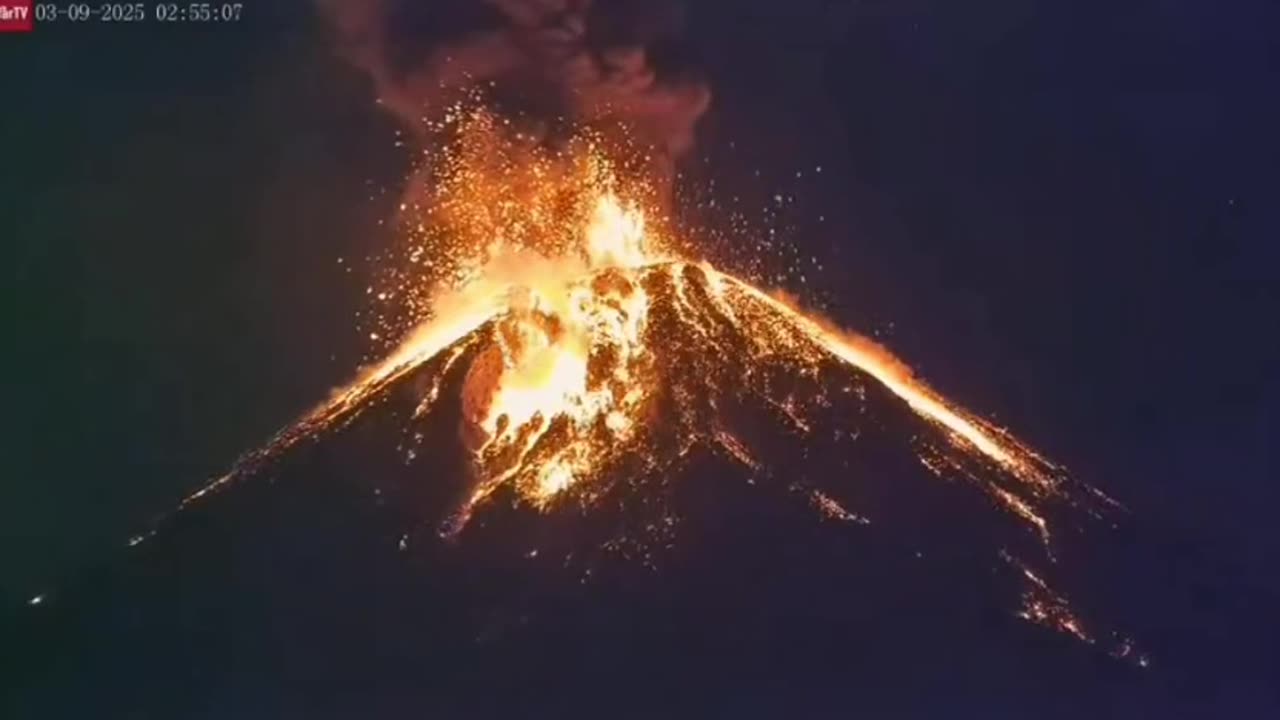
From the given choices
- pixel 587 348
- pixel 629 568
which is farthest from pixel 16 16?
pixel 629 568

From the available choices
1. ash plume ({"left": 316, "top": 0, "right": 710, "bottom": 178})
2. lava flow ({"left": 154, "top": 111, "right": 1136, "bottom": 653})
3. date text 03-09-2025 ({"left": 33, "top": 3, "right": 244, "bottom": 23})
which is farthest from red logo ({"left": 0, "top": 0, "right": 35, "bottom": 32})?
lava flow ({"left": 154, "top": 111, "right": 1136, "bottom": 653})

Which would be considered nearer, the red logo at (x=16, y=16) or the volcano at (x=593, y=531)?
the red logo at (x=16, y=16)

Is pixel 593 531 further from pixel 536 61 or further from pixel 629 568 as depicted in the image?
pixel 536 61

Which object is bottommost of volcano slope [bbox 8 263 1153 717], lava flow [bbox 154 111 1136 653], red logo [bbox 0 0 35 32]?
volcano slope [bbox 8 263 1153 717]

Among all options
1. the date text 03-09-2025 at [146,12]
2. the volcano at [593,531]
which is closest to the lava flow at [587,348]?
the volcano at [593,531]

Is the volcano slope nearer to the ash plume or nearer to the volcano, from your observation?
the volcano

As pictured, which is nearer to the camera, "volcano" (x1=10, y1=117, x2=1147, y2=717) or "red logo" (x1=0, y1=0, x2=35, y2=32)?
"red logo" (x1=0, y1=0, x2=35, y2=32)

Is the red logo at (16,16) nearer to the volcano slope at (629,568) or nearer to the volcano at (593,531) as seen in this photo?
the volcano at (593,531)

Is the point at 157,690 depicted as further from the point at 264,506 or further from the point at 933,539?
the point at 933,539
